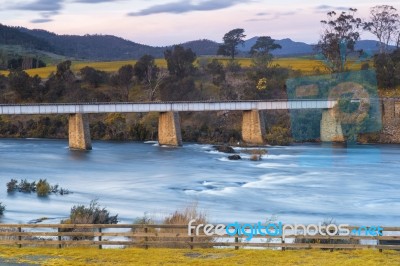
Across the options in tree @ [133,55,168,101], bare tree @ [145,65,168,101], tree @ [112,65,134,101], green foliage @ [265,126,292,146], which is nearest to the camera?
green foliage @ [265,126,292,146]

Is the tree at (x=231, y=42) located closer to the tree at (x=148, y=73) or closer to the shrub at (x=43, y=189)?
the tree at (x=148, y=73)

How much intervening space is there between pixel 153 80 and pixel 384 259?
9211 cm

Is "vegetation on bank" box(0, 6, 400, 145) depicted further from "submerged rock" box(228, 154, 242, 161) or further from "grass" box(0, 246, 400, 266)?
"grass" box(0, 246, 400, 266)

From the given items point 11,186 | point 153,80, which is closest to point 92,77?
point 153,80

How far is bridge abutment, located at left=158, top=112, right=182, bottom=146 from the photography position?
80.8 meters

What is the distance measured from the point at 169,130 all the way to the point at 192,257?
181 ft

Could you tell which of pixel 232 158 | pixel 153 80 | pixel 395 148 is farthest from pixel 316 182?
pixel 153 80

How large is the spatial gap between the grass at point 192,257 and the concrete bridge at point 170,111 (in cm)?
5011

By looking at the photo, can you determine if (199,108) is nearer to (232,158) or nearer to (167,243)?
(232,158)

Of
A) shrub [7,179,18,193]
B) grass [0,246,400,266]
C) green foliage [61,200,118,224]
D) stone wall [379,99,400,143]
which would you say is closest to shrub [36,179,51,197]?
shrub [7,179,18,193]

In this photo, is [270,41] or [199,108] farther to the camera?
[270,41]

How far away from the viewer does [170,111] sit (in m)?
82.4

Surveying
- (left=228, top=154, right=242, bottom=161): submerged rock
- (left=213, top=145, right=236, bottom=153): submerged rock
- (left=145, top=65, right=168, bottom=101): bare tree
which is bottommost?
(left=228, top=154, right=242, bottom=161): submerged rock

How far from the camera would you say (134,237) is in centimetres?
2862
